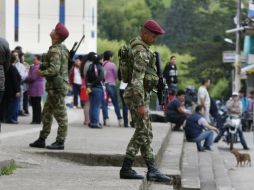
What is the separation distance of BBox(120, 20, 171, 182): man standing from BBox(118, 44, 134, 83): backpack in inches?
1.6

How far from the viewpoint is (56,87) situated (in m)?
12.9

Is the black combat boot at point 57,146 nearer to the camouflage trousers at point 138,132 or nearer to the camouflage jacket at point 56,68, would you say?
the camouflage jacket at point 56,68

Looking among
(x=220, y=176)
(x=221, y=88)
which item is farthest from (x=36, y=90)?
(x=221, y=88)

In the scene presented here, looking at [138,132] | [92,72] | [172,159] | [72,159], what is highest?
[138,132]

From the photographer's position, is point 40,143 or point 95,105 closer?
point 40,143

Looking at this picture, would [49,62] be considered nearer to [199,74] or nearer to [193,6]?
[199,74]

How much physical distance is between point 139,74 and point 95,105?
8841mm

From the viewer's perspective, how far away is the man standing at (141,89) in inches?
387

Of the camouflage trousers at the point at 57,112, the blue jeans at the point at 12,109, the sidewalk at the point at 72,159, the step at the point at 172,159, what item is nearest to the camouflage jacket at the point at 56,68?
the camouflage trousers at the point at 57,112

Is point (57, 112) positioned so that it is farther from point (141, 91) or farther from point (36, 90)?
point (36, 90)

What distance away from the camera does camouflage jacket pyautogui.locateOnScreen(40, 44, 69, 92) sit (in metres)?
12.8

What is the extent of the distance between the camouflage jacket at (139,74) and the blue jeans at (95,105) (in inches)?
338

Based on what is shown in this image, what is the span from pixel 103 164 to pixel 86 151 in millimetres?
465

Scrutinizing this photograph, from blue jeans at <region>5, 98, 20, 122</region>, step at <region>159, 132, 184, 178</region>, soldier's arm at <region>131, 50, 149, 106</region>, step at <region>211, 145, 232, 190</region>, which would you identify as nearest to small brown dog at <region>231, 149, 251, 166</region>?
step at <region>211, 145, 232, 190</region>
